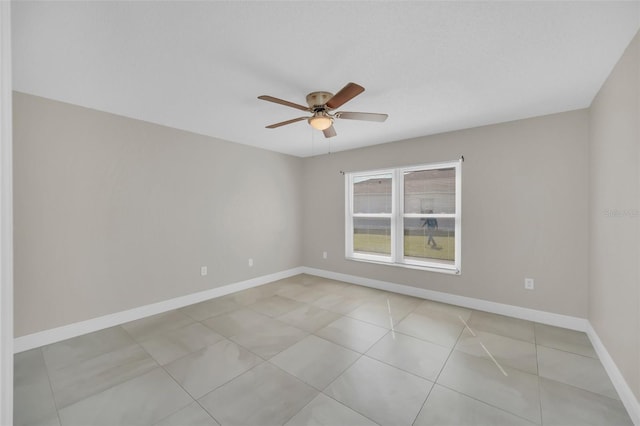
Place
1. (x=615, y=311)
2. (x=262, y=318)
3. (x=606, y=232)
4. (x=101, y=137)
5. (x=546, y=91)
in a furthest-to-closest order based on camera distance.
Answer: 1. (x=262, y=318)
2. (x=101, y=137)
3. (x=546, y=91)
4. (x=606, y=232)
5. (x=615, y=311)

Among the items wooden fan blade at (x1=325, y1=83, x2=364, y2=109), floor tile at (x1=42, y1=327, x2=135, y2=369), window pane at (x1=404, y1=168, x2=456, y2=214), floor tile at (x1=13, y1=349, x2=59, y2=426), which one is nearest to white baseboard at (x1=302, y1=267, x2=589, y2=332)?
window pane at (x1=404, y1=168, x2=456, y2=214)

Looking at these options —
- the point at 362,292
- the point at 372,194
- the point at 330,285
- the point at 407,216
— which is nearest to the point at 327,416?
the point at 362,292

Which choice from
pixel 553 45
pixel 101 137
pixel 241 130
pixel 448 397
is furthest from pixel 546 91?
pixel 101 137

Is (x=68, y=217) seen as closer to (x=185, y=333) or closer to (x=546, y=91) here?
(x=185, y=333)

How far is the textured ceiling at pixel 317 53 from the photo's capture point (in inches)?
60.1

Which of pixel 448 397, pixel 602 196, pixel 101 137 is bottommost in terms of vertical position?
pixel 448 397

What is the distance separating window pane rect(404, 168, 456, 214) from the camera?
12.8 feet

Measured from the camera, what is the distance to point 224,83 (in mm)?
2328

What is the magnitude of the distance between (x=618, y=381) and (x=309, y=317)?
107 inches

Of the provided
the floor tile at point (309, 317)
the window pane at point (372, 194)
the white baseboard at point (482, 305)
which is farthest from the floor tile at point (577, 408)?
the window pane at point (372, 194)

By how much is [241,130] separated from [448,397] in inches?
146

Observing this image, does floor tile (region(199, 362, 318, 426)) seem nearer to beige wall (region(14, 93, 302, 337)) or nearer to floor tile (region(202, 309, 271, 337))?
floor tile (region(202, 309, 271, 337))

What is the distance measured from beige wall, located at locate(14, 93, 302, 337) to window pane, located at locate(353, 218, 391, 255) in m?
1.91

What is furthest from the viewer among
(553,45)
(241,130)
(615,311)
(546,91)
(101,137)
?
(241,130)
